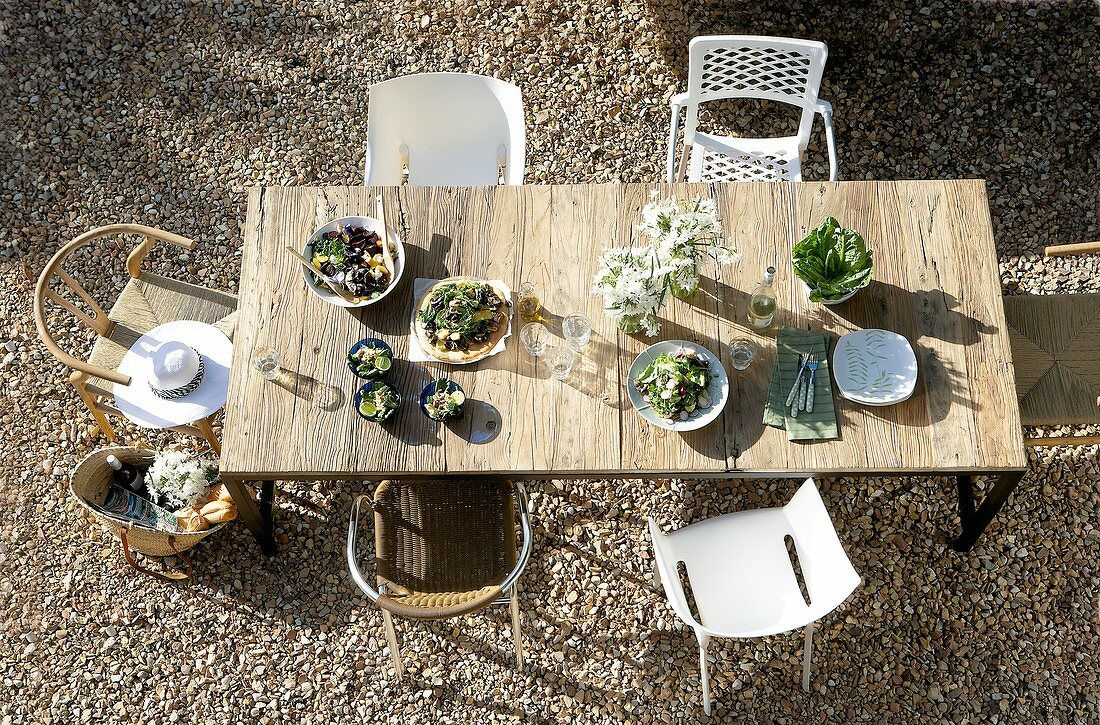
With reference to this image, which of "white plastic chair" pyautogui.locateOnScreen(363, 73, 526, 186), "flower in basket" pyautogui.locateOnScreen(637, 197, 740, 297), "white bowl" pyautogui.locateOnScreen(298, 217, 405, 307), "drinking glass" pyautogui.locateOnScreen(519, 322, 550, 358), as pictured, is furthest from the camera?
"white plastic chair" pyautogui.locateOnScreen(363, 73, 526, 186)

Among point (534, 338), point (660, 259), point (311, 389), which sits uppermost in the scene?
point (660, 259)

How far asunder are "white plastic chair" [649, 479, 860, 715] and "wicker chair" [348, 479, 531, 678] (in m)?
0.53

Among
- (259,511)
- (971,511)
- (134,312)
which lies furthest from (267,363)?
Answer: (971,511)

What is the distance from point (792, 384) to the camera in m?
2.58

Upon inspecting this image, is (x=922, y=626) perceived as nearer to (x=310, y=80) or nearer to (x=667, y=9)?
(x=667, y=9)

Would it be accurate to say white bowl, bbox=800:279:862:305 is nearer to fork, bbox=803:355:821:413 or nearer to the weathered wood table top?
the weathered wood table top

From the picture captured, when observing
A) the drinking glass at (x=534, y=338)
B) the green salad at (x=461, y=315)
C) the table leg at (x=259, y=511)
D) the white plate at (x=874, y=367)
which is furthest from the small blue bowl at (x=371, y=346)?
the white plate at (x=874, y=367)

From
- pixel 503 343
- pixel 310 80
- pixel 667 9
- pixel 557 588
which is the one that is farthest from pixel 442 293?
pixel 667 9

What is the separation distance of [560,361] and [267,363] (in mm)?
923

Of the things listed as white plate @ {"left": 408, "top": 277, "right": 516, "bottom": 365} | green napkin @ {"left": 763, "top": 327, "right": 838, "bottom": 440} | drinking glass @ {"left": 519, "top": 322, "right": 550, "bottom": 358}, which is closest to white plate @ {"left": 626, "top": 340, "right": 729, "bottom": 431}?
green napkin @ {"left": 763, "top": 327, "right": 838, "bottom": 440}

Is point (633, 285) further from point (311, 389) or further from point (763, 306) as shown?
point (311, 389)

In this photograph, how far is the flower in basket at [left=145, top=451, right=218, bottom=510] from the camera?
3162 millimetres

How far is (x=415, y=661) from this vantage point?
10.5 ft

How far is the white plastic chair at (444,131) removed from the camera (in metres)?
3.27
